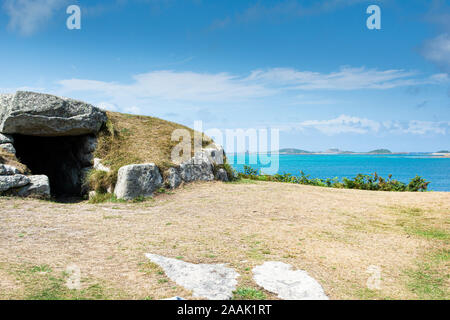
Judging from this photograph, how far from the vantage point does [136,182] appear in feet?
37.6

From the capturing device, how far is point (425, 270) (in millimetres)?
6391

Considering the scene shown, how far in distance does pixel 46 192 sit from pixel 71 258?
238 inches

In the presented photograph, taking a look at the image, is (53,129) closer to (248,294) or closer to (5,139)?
(5,139)

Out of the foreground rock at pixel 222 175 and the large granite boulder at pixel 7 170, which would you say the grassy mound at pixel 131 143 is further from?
the large granite boulder at pixel 7 170

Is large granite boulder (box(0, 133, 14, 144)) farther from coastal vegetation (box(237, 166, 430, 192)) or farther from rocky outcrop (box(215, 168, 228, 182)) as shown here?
coastal vegetation (box(237, 166, 430, 192))

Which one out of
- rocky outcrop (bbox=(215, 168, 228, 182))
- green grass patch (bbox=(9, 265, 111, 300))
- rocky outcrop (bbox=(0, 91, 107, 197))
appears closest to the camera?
green grass patch (bbox=(9, 265, 111, 300))

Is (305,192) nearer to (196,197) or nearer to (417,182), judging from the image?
(196,197)

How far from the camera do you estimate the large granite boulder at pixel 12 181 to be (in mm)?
10531

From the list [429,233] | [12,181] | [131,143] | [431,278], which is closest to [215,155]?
[131,143]

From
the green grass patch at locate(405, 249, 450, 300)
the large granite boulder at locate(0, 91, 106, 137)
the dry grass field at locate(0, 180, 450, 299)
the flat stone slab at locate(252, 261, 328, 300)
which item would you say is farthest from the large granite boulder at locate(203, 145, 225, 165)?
the green grass patch at locate(405, 249, 450, 300)

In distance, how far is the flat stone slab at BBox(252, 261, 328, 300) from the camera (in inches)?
194

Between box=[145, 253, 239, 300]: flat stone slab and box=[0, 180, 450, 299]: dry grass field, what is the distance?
155 millimetres

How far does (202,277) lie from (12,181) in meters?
8.40

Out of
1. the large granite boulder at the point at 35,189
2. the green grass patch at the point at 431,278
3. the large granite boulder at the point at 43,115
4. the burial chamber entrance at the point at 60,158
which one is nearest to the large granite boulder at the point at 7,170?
the large granite boulder at the point at 35,189
